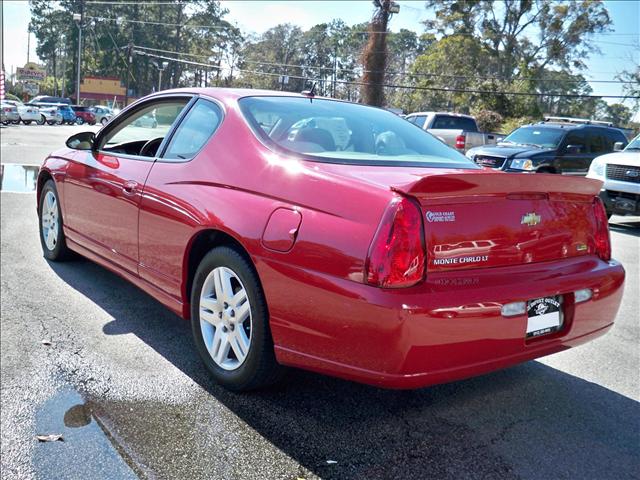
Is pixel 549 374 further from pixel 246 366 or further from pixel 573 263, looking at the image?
pixel 246 366

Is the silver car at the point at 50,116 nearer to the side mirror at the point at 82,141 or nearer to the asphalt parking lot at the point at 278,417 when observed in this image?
the side mirror at the point at 82,141

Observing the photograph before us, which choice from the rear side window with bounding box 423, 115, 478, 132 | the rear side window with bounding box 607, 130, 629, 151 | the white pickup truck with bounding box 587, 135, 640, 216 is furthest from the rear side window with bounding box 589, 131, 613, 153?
the rear side window with bounding box 423, 115, 478, 132

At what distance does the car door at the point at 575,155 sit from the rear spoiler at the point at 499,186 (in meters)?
9.23

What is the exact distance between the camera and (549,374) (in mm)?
3641

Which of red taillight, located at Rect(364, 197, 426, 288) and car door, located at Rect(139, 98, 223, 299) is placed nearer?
red taillight, located at Rect(364, 197, 426, 288)

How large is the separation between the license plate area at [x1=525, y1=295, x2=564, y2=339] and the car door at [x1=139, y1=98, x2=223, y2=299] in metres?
1.73

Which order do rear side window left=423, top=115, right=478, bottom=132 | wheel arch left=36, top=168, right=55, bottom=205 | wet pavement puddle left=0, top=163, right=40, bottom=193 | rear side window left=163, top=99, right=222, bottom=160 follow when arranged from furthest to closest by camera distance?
rear side window left=423, top=115, right=478, bottom=132 → wet pavement puddle left=0, top=163, right=40, bottom=193 → wheel arch left=36, top=168, right=55, bottom=205 → rear side window left=163, top=99, right=222, bottom=160

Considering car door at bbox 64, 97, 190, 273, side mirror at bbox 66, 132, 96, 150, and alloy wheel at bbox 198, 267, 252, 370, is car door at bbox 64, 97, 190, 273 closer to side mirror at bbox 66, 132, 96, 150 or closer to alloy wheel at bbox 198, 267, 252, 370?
side mirror at bbox 66, 132, 96, 150

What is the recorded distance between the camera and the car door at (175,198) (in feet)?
11.1

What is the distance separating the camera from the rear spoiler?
2.54m

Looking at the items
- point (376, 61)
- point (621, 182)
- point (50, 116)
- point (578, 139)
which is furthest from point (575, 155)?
point (50, 116)

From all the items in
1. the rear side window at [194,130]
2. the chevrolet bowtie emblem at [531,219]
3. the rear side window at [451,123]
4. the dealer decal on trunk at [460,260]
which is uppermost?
the rear side window at [451,123]

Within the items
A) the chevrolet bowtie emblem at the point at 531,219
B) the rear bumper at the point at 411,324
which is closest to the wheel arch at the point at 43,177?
the rear bumper at the point at 411,324

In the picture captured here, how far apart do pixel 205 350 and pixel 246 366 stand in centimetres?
41
